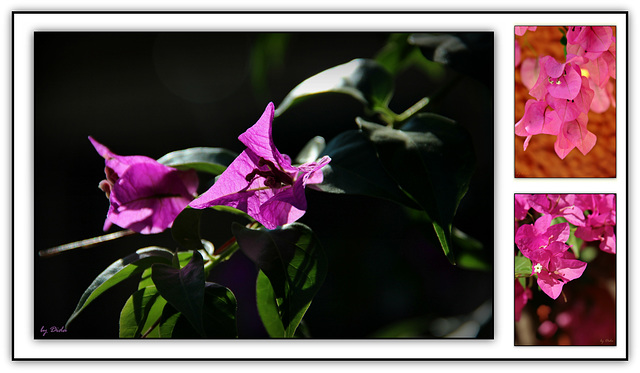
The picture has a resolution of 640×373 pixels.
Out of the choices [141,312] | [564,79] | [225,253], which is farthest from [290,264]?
[564,79]

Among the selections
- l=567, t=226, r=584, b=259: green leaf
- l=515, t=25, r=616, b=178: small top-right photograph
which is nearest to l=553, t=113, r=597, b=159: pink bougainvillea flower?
l=515, t=25, r=616, b=178: small top-right photograph

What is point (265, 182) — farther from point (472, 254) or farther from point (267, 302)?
point (472, 254)

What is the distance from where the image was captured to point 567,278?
76 cm

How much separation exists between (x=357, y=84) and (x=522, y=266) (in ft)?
1.16

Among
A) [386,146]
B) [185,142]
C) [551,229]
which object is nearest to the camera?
[386,146]

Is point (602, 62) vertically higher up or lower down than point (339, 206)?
higher up

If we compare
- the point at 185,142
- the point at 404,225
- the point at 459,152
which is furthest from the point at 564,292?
the point at 185,142

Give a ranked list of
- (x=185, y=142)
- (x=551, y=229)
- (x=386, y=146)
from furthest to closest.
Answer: (x=185, y=142) < (x=551, y=229) < (x=386, y=146)

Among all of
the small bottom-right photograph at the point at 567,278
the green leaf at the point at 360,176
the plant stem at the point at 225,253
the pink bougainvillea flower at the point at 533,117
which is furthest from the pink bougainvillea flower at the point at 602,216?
the plant stem at the point at 225,253

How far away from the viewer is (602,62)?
2.48 ft

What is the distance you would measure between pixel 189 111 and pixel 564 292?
61cm

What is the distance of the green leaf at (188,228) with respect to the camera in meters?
0.57
